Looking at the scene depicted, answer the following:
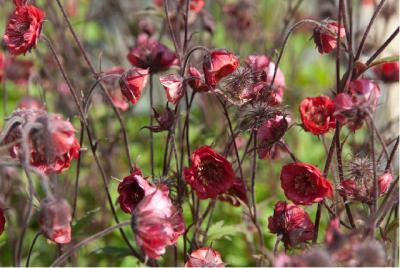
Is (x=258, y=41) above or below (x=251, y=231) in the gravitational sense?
above

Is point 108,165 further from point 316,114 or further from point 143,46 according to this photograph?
point 316,114

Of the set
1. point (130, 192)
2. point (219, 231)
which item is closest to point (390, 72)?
point (219, 231)

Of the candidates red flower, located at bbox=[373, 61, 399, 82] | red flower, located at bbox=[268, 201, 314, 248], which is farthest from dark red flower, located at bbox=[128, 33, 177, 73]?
red flower, located at bbox=[373, 61, 399, 82]

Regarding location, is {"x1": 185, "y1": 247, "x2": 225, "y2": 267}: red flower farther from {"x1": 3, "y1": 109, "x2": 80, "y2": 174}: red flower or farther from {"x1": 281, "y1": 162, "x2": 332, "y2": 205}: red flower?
{"x1": 3, "y1": 109, "x2": 80, "y2": 174}: red flower

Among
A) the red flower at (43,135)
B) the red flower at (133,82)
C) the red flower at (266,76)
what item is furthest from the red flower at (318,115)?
the red flower at (43,135)

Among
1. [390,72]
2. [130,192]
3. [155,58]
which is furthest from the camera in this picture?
[390,72]

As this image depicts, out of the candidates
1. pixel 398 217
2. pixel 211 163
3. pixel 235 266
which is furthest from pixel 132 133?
pixel 398 217

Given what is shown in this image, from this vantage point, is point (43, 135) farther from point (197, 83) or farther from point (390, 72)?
point (390, 72)

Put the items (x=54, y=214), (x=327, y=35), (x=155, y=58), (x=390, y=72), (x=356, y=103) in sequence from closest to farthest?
1. (x=54, y=214)
2. (x=356, y=103)
3. (x=327, y=35)
4. (x=155, y=58)
5. (x=390, y=72)
